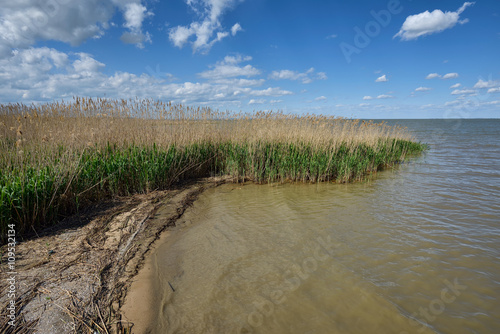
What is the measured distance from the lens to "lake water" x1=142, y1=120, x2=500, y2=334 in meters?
2.56

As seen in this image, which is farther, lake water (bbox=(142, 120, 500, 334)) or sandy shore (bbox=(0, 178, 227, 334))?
lake water (bbox=(142, 120, 500, 334))

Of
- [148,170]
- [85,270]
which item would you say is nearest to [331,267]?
[85,270]

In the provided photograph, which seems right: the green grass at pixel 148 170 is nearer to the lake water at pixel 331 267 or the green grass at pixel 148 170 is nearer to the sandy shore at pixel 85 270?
the sandy shore at pixel 85 270

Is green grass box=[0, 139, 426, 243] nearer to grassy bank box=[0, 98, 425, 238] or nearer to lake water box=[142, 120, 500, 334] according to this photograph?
grassy bank box=[0, 98, 425, 238]

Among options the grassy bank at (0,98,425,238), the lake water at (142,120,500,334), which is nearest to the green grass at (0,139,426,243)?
the grassy bank at (0,98,425,238)

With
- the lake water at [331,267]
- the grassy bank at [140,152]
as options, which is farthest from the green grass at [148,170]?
the lake water at [331,267]

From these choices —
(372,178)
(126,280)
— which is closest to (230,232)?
(126,280)

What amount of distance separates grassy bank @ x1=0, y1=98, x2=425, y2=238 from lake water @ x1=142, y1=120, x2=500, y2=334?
218 centimetres

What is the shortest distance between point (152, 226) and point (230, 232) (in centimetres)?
153

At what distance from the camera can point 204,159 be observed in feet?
28.7

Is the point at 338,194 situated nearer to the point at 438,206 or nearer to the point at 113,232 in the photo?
the point at 438,206

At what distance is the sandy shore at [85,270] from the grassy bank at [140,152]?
638 mm

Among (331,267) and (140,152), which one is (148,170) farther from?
(331,267)

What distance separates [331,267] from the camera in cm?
345
